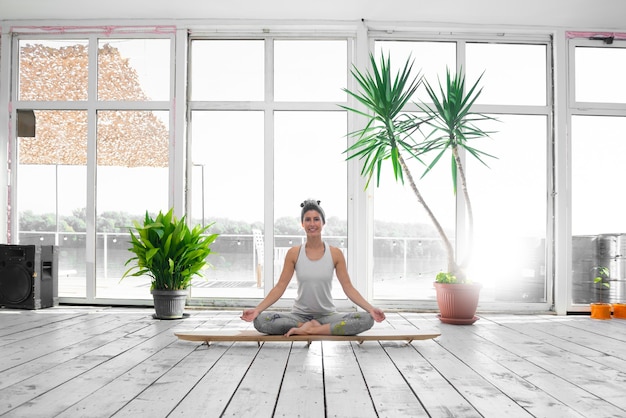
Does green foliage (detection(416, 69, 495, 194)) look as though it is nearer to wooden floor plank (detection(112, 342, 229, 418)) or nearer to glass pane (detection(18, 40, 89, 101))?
wooden floor plank (detection(112, 342, 229, 418))

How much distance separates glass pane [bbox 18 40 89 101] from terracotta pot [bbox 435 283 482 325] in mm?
4244

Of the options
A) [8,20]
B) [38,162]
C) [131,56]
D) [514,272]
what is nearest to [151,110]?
[131,56]

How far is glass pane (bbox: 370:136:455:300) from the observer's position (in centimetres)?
596

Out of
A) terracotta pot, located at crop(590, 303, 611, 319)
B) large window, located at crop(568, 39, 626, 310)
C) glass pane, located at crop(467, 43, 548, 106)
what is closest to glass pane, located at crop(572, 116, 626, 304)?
large window, located at crop(568, 39, 626, 310)

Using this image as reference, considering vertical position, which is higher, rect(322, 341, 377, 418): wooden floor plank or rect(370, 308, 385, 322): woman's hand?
rect(370, 308, 385, 322): woman's hand

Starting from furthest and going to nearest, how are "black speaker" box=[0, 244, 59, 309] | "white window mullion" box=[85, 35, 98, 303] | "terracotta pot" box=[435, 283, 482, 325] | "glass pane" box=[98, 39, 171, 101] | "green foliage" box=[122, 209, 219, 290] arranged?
1. "glass pane" box=[98, 39, 171, 101]
2. "white window mullion" box=[85, 35, 98, 303]
3. "black speaker" box=[0, 244, 59, 309]
4. "green foliage" box=[122, 209, 219, 290]
5. "terracotta pot" box=[435, 283, 482, 325]

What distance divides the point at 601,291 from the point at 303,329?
3.81m

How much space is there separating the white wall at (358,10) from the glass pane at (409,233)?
5.04 feet

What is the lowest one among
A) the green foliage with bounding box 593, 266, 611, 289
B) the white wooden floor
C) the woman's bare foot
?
the white wooden floor

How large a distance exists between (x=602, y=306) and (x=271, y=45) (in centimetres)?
423

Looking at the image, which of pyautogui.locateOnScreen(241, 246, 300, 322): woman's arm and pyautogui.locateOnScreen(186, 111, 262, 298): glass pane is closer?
pyautogui.locateOnScreen(241, 246, 300, 322): woman's arm

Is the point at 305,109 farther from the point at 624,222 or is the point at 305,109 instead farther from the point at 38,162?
the point at 624,222

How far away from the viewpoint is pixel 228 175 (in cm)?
601

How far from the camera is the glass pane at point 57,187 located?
5969 mm
